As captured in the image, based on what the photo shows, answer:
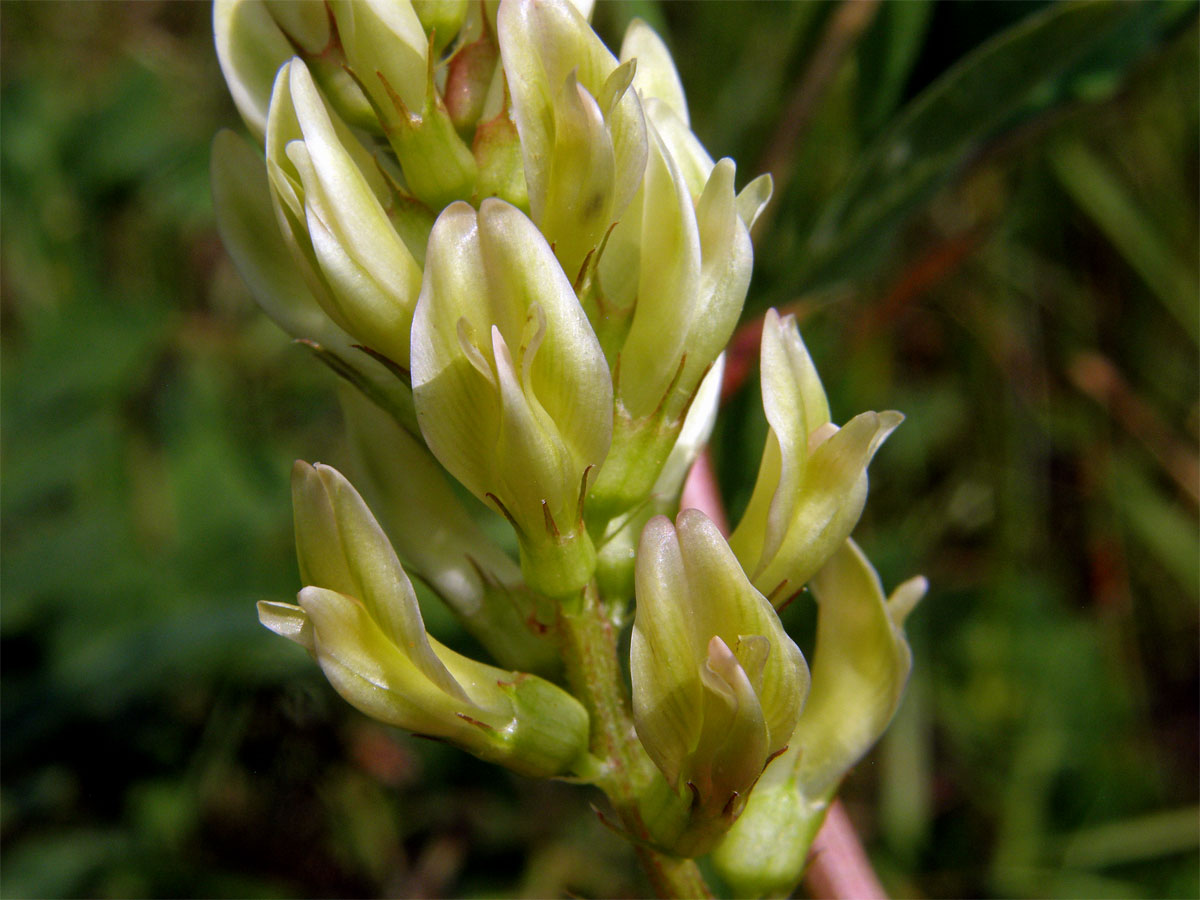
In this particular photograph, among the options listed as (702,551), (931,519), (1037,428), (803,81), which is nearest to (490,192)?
(702,551)

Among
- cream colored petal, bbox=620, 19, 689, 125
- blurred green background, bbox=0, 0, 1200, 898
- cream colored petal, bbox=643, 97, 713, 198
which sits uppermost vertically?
cream colored petal, bbox=620, 19, 689, 125

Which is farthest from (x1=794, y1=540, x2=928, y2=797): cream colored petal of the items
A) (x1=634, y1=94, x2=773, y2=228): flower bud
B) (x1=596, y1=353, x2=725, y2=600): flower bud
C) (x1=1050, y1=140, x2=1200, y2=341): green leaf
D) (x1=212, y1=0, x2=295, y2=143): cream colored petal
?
(x1=1050, y1=140, x2=1200, y2=341): green leaf

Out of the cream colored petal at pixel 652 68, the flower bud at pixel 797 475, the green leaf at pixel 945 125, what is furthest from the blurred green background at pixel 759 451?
the flower bud at pixel 797 475

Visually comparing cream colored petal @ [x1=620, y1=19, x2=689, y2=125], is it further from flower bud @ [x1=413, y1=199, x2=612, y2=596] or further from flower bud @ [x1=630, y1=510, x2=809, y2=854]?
flower bud @ [x1=630, y1=510, x2=809, y2=854]

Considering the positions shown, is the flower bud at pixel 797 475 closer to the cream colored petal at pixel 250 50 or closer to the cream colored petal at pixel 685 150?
the cream colored petal at pixel 685 150

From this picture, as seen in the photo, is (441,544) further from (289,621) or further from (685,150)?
(685,150)
